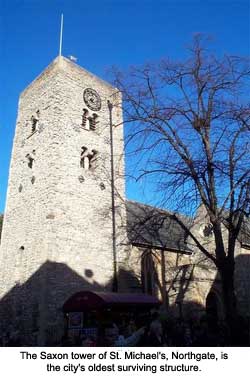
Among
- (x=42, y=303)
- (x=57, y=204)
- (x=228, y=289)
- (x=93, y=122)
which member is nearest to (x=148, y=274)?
(x=57, y=204)

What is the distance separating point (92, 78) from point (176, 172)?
14417mm

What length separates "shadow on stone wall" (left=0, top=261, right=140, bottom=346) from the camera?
53.5 feet

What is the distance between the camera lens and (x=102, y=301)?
13.5 metres

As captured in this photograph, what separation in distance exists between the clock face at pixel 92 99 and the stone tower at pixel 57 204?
0.08m

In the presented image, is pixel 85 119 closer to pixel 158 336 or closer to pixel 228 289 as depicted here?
pixel 228 289

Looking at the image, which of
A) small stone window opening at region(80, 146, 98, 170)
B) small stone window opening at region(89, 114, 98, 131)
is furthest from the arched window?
small stone window opening at region(89, 114, 98, 131)

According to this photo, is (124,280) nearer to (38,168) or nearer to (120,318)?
(120,318)

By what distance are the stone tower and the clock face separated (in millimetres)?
78

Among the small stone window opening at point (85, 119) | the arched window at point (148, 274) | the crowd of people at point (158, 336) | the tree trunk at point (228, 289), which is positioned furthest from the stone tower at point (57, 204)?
the tree trunk at point (228, 289)

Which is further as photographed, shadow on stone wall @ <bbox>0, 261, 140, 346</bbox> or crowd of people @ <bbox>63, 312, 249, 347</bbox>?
shadow on stone wall @ <bbox>0, 261, 140, 346</bbox>

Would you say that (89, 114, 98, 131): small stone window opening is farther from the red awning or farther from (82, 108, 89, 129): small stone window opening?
the red awning

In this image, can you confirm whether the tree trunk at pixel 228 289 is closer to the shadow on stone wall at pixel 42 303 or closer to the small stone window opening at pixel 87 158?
the shadow on stone wall at pixel 42 303

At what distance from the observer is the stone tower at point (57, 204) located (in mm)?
17375
